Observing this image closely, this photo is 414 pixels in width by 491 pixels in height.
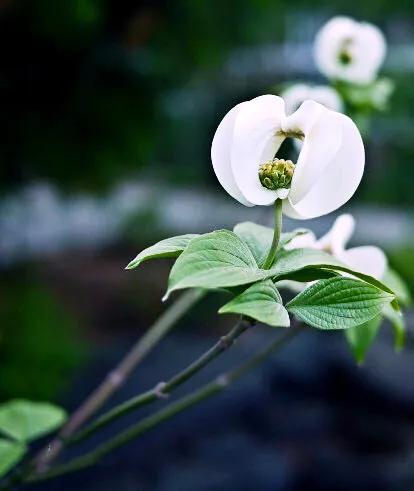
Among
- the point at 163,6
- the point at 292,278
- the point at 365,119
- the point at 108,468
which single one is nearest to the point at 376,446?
the point at 108,468

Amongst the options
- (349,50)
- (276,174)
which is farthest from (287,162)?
(349,50)

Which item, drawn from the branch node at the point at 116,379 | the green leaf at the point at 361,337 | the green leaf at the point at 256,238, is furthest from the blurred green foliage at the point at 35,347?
the green leaf at the point at 256,238

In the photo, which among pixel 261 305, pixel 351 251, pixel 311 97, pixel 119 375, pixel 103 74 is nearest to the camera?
pixel 261 305

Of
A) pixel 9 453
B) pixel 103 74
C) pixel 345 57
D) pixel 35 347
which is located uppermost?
pixel 345 57

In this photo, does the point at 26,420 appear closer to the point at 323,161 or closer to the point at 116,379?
the point at 116,379

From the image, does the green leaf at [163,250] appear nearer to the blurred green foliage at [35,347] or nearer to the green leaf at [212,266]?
the green leaf at [212,266]

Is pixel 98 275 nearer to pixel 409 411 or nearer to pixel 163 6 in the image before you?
pixel 409 411

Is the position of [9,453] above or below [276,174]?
below
